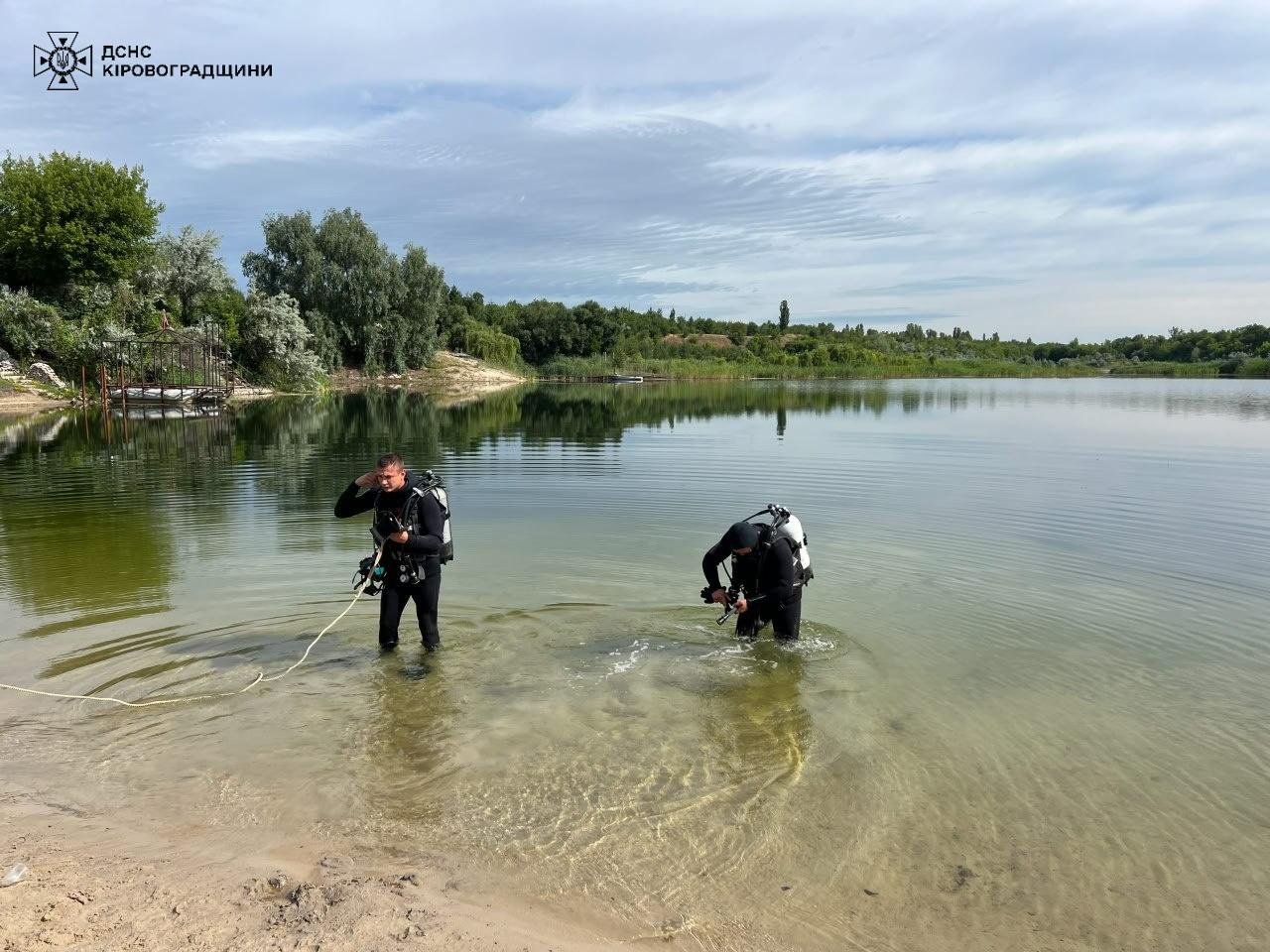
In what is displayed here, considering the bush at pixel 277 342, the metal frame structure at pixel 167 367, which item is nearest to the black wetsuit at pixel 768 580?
the metal frame structure at pixel 167 367

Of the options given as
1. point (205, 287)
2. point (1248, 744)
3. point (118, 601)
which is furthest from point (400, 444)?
point (205, 287)

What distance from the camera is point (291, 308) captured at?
5469 centimetres

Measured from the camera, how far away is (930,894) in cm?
443

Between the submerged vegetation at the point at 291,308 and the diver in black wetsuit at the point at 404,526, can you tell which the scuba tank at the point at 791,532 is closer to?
the diver in black wetsuit at the point at 404,526

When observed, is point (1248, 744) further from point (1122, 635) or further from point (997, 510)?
point (997, 510)

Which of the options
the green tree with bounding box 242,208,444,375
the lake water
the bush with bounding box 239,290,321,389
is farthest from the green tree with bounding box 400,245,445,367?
the lake water

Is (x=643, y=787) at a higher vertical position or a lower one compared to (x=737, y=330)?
lower

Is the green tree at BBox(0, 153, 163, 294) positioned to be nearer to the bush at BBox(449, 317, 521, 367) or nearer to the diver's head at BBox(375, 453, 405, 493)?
the bush at BBox(449, 317, 521, 367)

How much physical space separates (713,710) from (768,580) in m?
1.37

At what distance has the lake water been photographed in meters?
4.55

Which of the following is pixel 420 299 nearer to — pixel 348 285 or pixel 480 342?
pixel 348 285

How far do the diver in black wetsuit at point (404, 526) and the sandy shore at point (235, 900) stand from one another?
108 inches

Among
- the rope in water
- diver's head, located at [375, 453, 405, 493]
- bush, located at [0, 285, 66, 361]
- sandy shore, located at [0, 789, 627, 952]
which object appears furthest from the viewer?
bush, located at [0, 285, 66, 361]

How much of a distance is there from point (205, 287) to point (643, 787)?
54.4 m
